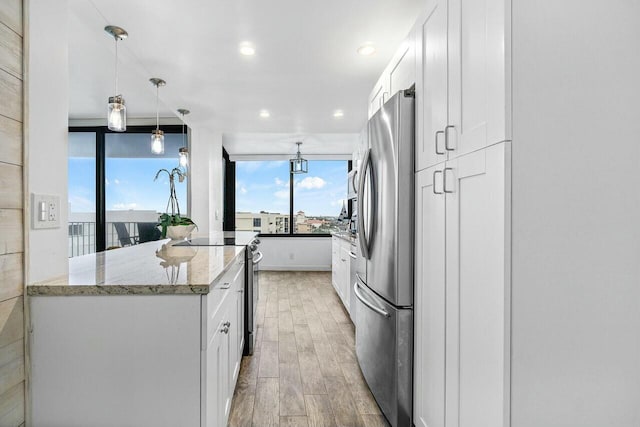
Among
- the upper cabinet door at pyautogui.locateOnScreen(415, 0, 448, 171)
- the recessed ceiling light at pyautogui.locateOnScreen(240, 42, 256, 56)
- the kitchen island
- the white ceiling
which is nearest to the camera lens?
the kitchen island

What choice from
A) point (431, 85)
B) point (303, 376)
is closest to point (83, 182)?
point (303, 376)

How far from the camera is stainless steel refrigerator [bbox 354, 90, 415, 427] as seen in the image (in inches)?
69.2

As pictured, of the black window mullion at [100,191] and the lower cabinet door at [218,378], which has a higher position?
the black window mullion at [100,191]

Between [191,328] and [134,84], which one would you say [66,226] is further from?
[134,84]

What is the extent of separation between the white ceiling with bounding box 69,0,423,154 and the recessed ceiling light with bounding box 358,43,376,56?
4 centimetres

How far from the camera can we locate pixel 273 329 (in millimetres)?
3492

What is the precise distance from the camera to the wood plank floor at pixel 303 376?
197cm

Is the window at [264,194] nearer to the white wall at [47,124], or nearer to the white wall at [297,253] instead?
the white wall at [297,253]

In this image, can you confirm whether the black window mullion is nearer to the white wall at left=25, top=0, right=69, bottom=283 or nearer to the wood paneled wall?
the white wall at left=25, top=0, right=69, bottom=283

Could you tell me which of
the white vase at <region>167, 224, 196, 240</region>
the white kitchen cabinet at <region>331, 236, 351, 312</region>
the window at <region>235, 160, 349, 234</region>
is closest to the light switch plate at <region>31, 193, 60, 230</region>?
the white vase at <region>167, 224, 196, 240</region>

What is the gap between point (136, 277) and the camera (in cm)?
134

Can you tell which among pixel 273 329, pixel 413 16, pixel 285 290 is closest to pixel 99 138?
pixel 285 290

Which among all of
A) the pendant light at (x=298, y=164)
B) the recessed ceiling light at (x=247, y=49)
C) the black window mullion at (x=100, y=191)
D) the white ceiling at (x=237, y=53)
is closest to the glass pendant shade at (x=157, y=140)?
the white ceiling at (x=237, y=53)

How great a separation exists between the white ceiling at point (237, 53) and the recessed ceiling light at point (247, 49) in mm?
47
